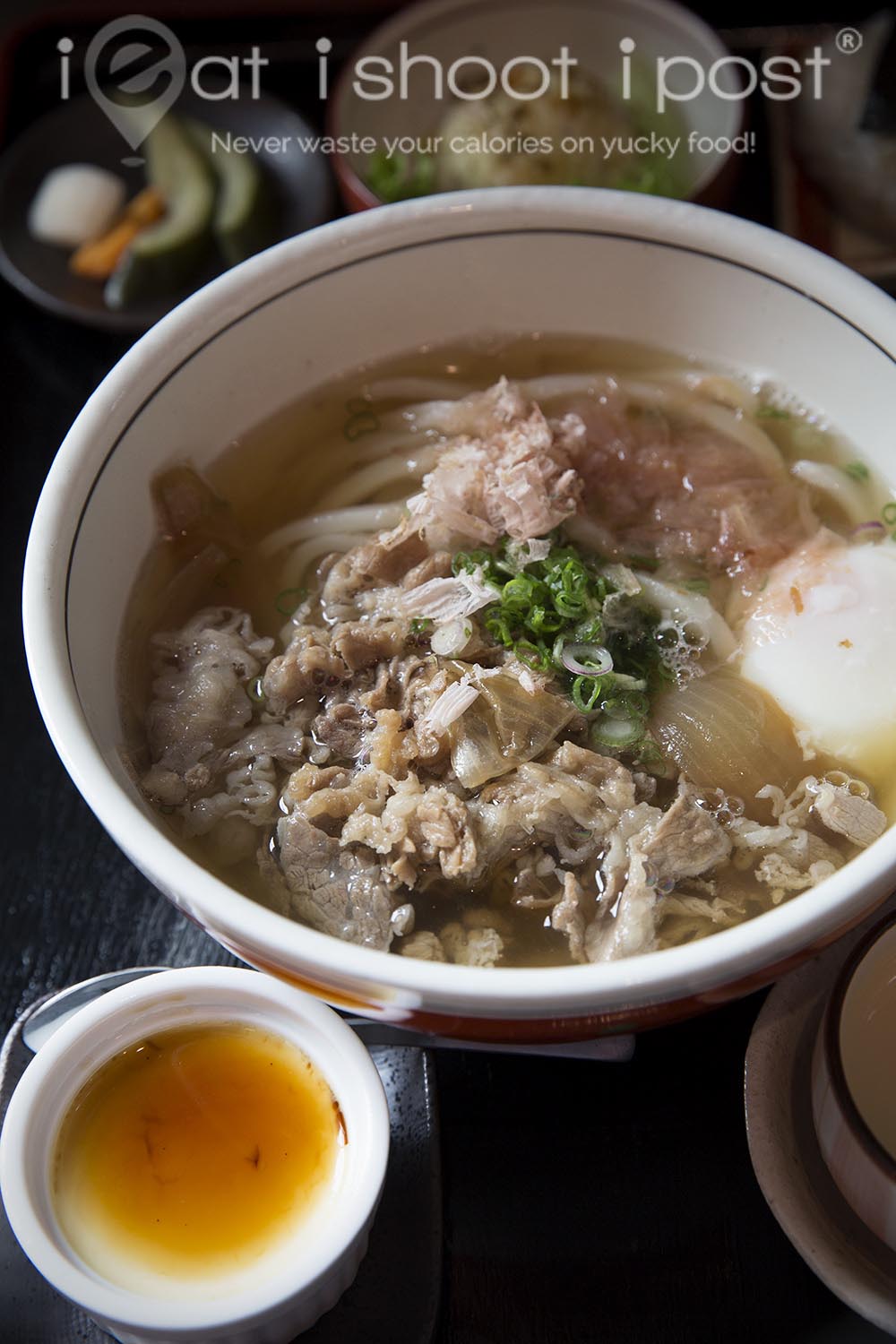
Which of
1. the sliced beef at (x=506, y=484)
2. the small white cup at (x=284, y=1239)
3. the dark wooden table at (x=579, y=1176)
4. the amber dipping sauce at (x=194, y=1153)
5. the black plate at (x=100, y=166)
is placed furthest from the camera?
the black plate at (x=100, y=166)

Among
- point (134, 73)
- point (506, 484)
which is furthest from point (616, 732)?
point (134, 73)

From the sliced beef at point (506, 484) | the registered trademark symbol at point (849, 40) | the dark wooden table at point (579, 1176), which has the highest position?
the registered trademark symbol at point (849, 40)

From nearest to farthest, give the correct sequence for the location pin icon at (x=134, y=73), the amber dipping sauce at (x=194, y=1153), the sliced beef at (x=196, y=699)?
the amber dipping sauce at (x=194, y=1153), the sliced beef at (x=196, y=699), the location pin icon at (x=134, y=73)

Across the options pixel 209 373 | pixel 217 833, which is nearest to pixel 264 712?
pixel 217 833

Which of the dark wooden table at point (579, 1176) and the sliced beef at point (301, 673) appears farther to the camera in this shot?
the sliced beef at point (301, 673)

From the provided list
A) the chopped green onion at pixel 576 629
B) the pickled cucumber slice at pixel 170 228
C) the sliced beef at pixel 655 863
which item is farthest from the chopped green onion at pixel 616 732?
the pickled cucumber slice at pixel 170 228

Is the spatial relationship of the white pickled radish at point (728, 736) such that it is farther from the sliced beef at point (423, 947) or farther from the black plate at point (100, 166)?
the black plate at point (100, 166)
